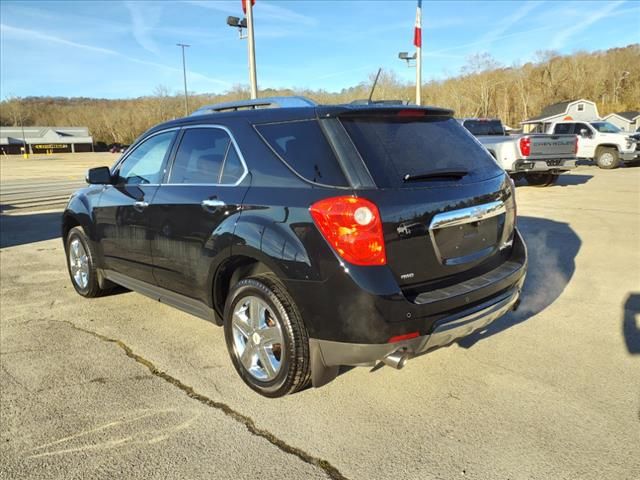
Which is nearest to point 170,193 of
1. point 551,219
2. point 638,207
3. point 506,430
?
point 506,430

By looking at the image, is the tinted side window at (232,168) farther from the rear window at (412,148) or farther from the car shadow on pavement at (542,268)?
the car shadow on pavement at (542,268)

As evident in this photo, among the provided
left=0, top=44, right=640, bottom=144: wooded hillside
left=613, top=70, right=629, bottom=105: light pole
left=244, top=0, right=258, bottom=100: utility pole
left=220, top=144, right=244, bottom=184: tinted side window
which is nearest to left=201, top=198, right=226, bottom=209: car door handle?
left=220, top=144, right=244, bottom=184: tinted side window

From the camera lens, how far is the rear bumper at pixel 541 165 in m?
13.0

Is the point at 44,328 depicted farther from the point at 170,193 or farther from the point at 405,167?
the point at 405,167

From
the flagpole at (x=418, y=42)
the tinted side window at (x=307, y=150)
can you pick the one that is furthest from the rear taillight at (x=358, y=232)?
the flagpole at (x=418, y=42)

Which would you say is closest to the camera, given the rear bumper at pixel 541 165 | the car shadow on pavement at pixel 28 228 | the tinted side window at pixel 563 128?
the car shadow on pavement at pixel 28 228

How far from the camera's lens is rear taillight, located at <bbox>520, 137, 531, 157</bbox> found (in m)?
12.7

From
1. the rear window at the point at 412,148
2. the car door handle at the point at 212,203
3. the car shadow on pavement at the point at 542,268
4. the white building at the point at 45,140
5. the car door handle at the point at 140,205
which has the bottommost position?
the car shadow on pavement at the point at 542,268

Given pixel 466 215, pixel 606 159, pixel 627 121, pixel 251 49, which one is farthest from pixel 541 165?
pixel 627 121

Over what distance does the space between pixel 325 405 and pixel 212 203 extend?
1493mm

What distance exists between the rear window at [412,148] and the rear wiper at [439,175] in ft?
0.06

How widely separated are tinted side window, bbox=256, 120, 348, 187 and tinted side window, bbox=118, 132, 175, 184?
1326 millimetres

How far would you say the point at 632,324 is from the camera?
13.6 ft

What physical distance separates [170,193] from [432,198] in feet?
6.62
